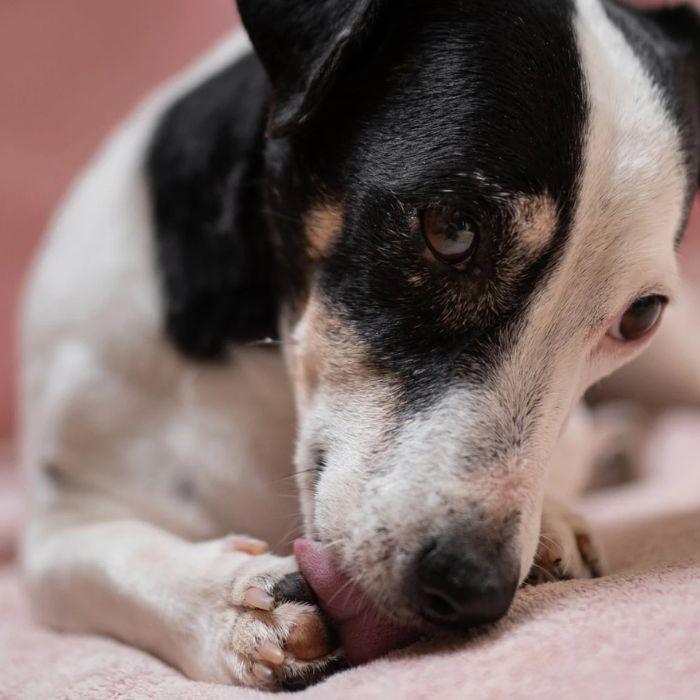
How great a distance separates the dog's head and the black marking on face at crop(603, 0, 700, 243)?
11 mm

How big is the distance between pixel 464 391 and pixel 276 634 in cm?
34

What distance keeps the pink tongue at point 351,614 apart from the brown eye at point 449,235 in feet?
1.22

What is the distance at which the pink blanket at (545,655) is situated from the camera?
3.14 feet

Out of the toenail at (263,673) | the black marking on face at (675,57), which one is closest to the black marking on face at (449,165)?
the black marking on face at (675,57)

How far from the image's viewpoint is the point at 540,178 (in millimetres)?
1183

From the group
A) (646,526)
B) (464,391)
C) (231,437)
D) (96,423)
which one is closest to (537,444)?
(464,391)

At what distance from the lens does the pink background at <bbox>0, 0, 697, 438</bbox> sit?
2.61 metres

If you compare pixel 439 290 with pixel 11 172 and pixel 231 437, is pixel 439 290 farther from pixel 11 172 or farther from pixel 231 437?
pixel 11 172

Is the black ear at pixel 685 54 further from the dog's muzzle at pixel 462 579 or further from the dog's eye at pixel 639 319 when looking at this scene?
the dog's muzzle at pixel 462 579

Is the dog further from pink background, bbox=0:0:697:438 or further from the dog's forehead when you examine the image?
pink background, bbox=0:0:697:438

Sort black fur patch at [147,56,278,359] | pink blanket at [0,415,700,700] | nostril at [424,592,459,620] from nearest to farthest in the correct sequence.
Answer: pink blanket at [0,415,700,700] → nostril at [424,592,459,620] → black fur patch at [147,56,278,359]

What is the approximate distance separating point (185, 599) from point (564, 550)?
0.48 m

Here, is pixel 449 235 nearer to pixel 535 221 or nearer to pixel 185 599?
pixel 535 221

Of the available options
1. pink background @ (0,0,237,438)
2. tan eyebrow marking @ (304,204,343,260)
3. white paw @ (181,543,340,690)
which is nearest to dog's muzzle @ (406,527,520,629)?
white paw @ (181,543,340,690)
